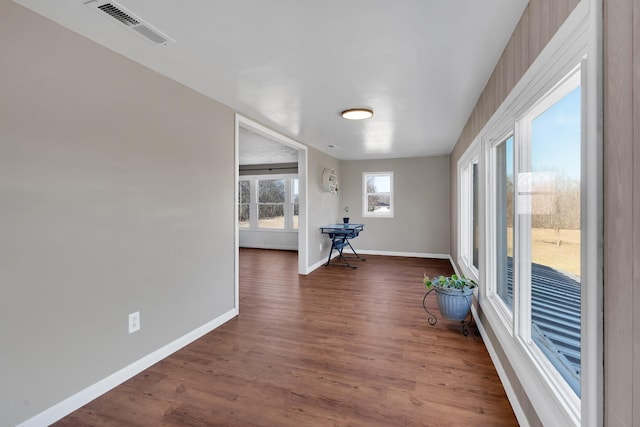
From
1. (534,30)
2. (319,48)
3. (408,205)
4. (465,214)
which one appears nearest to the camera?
(534,30)

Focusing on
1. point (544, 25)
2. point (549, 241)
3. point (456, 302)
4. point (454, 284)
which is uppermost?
point (544, 25)

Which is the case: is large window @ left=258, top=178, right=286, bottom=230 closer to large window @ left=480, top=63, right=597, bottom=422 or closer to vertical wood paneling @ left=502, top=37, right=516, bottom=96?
large window @ left=480, top=63, right=597, bottom=422

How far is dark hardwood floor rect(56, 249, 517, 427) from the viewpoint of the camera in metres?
1.81

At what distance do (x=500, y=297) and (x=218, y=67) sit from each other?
9.52 feet

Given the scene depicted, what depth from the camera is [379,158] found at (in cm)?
703

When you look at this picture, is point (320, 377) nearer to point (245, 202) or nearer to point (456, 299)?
point (456, 299)

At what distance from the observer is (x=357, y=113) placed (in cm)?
339

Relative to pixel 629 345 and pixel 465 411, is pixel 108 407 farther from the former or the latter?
pixel 629 345

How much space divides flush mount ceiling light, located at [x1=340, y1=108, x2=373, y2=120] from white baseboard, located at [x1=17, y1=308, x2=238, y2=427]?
2625 millimetres

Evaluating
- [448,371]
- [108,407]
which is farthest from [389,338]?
[108,407]

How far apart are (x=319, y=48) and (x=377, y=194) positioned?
5.44 metres

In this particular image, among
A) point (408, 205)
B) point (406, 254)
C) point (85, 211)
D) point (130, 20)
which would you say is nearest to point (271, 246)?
point (406, 254)

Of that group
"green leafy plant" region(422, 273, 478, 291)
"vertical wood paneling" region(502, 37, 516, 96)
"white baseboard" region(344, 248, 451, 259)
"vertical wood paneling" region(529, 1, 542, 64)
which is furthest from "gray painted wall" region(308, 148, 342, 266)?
"vertical wood paneling" region(529, 1, 542, 64)

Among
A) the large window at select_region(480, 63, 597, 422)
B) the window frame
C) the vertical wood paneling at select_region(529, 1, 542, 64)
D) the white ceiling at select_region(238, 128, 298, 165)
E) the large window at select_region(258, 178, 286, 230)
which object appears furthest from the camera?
the large window at select_region(258, 178, 286, 230)
